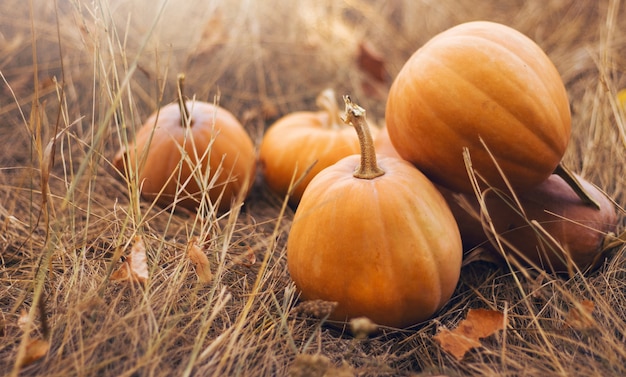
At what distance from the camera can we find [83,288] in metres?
1.47

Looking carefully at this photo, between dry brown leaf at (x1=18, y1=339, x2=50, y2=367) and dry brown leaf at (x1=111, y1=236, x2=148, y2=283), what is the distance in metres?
0.27

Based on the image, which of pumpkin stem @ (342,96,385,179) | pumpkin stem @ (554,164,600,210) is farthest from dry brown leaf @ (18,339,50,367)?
pumpkin stem @ (554,164,600,210)

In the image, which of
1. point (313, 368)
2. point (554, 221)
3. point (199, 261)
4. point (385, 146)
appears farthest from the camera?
point (385, 146)

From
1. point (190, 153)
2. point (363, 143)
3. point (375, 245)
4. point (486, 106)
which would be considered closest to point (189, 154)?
point (190, 153)

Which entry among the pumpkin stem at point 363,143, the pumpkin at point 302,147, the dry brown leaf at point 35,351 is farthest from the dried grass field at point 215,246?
the pumpkin stem at point 363,143

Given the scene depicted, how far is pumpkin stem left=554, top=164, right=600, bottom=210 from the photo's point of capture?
5.45 feet

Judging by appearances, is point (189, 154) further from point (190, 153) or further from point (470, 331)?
point (470, 331)

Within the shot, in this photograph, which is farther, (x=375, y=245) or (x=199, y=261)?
(x=199, y=261)

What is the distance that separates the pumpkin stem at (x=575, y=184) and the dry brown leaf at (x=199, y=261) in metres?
1.04

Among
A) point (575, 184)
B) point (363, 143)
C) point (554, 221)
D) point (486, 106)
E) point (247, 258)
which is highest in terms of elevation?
point (486, 106)

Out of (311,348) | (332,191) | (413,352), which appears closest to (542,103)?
(332,191)

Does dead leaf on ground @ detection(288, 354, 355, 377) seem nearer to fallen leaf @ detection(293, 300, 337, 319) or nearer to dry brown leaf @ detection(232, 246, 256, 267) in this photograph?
fallen leaf @ detection(293, 300, 337, 319)

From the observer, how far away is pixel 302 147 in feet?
7.50

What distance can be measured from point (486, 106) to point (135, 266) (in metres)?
1.01
